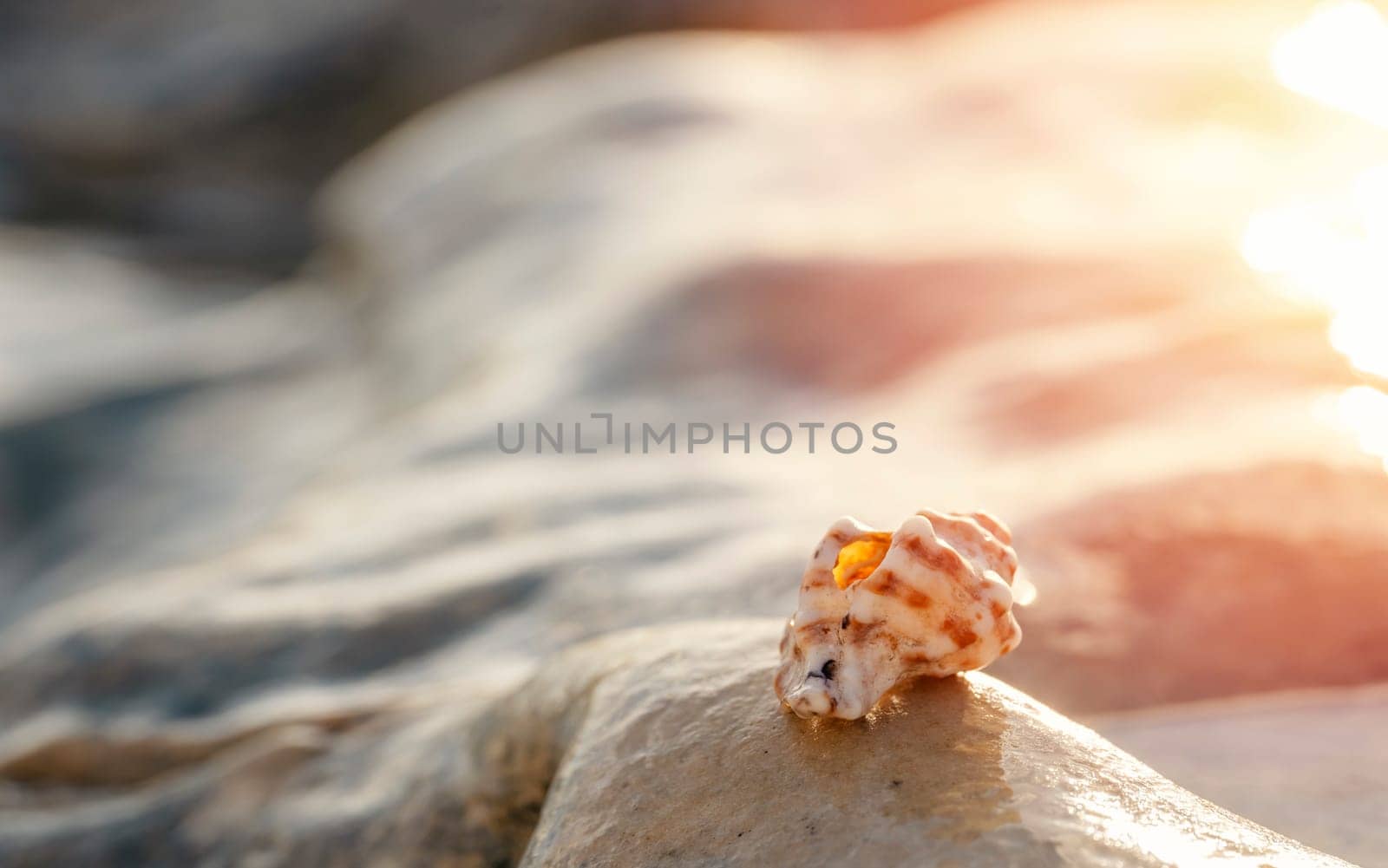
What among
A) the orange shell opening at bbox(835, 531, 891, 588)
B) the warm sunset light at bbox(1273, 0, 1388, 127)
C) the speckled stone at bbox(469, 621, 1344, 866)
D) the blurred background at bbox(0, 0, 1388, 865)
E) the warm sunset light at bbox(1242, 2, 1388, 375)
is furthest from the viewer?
the warm sunset light at bbox(1273, 0, 1388, 127)

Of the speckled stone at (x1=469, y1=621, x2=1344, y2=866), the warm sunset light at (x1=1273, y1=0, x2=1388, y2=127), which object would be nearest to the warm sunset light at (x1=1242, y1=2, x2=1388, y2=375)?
the warm sunset light at (x1=1273, y1=0, x2=1388, y2=127)

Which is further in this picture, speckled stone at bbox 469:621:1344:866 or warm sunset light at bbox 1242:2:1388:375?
warm sunset light at bbox 1242:2:1388:375

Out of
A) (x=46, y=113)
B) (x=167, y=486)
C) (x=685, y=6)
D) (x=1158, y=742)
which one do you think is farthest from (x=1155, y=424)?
(x=46, y=113)

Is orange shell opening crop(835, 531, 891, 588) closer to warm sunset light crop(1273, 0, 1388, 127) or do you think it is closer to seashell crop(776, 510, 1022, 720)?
seashell crop(776, 510, 1022, 720)

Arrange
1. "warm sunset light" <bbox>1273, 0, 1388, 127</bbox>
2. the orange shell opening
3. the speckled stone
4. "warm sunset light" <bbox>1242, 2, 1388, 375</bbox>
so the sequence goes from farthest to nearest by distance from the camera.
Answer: "warm sunset light" <bbox>1273, 0, 1388, 127</bbox> < "warm sunset light" <bbox>1242, 2, 1388, 375</bbox> < the orange shell opening < the speckled stone

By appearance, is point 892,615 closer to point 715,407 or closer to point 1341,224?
point 715,407

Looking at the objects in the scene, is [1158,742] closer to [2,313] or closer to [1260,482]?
[1260,482]

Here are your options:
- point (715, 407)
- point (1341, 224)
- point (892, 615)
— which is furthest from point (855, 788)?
point (1341, 224)
